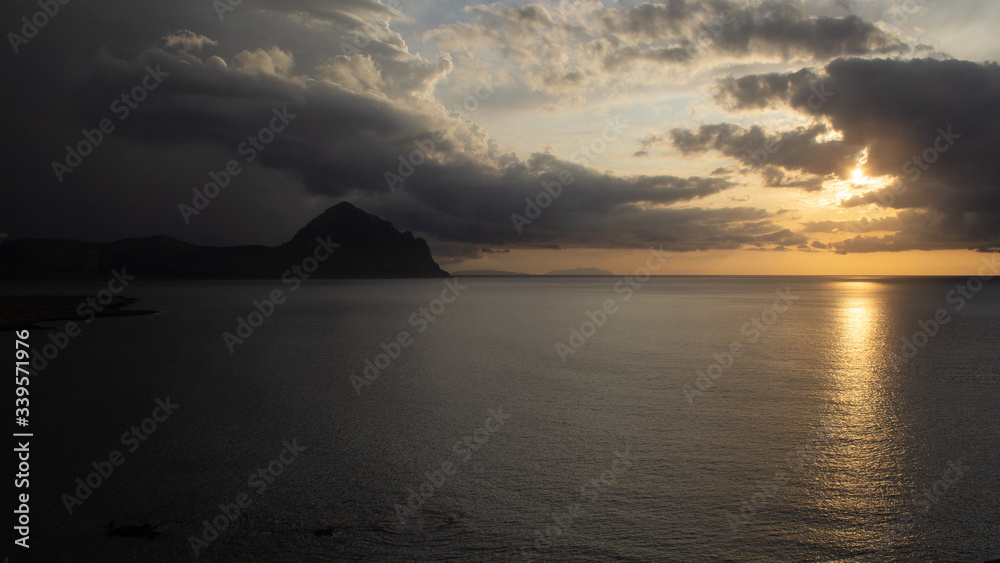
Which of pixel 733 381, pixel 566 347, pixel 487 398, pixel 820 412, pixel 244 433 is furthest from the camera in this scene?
pixel 566 347

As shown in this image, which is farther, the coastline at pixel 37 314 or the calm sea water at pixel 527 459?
the coastline at pixel 37 314

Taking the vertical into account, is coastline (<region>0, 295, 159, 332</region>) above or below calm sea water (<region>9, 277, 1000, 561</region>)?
below

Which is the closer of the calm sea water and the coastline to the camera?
the calm sea water

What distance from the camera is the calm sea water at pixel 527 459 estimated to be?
35.3 feet

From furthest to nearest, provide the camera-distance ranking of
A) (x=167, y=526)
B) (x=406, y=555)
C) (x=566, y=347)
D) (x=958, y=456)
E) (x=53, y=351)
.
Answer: (x=566, y=347), (x=53, y=351), (x=958, y=456), (x=167, y=526), (x=406, y=555)

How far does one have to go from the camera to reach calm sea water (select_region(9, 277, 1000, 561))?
10.8 m

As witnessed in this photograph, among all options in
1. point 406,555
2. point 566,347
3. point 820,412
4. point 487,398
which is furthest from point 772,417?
point 566,347

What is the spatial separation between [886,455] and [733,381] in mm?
11584

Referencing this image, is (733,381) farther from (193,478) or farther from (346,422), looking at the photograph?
(193,478)

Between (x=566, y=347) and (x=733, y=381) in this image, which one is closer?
(x=733, y=381)

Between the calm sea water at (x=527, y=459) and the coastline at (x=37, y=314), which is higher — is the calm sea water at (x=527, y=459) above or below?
above

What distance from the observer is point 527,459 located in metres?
15.5

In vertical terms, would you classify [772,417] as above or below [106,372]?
above

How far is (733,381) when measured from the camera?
2730 cm
